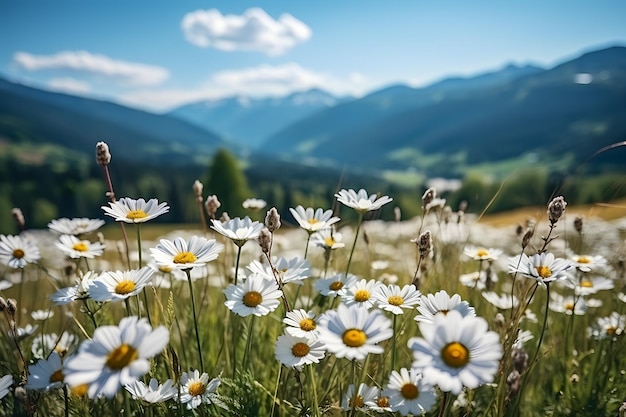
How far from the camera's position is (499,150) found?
7849 inches

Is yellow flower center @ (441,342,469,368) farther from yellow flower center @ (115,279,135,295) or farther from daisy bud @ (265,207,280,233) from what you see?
yellow flower center @ (115,279,135,295)

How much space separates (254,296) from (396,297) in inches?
21.9

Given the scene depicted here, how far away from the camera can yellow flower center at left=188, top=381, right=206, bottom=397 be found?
1.62 metres

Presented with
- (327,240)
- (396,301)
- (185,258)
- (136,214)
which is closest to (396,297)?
(396,301)

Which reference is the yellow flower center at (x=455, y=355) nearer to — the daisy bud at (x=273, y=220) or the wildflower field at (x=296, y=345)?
the wildflower field at (x=296, y=345)

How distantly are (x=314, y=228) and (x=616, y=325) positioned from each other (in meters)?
1.89

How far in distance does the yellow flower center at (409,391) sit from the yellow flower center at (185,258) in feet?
2.86

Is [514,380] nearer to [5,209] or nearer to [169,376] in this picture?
[169,376]

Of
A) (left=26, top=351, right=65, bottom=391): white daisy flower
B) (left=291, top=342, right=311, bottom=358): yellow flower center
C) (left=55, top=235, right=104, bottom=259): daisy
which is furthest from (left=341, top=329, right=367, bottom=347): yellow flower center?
(left=55, top=235, right=104, bottom=259): daisy

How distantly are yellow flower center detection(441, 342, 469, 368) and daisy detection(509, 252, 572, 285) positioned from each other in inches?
23.0

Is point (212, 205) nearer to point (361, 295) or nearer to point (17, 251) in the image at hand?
point (361, 295)

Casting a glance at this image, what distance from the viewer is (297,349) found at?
1.59 meters

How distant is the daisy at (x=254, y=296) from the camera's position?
1.63m

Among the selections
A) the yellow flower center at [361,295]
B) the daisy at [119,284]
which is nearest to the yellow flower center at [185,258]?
the daisy at [119,284]
